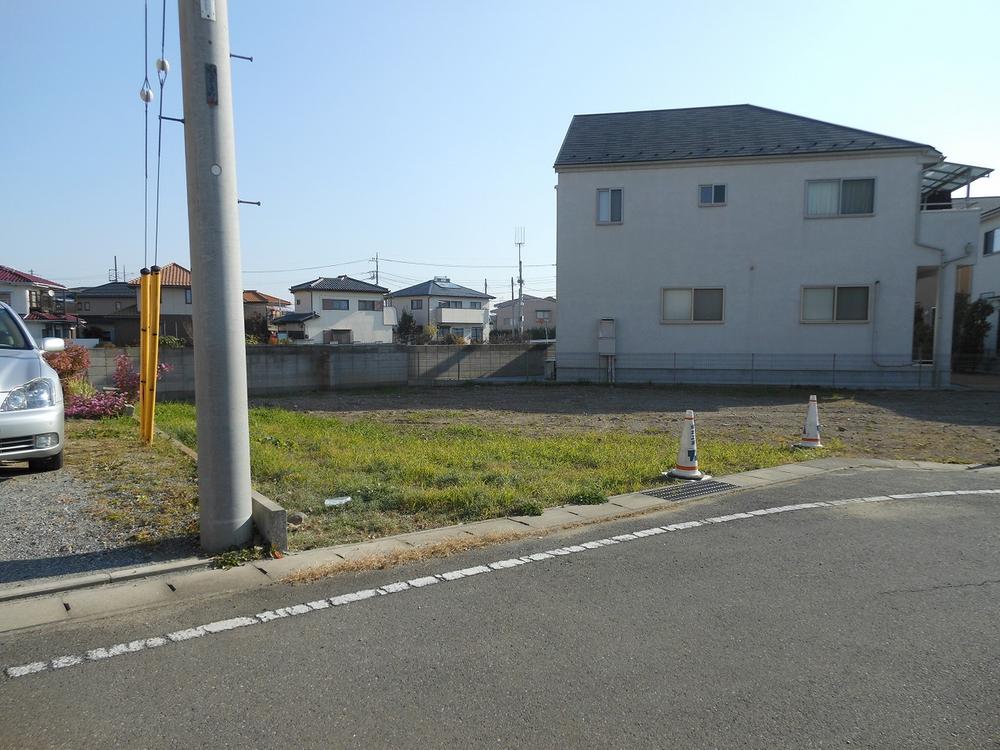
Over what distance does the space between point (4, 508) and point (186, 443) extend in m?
3.45

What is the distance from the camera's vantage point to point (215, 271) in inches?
177

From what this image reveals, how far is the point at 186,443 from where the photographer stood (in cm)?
888

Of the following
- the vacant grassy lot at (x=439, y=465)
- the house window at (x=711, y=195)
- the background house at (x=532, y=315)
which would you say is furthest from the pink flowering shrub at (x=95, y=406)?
the background house at (x=532, y=315)

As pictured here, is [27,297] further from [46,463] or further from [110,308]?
[46,463]

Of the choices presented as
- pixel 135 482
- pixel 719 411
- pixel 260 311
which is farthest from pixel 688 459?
pixel 260 311

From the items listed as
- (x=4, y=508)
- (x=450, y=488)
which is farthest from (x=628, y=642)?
(x=4, y=508)

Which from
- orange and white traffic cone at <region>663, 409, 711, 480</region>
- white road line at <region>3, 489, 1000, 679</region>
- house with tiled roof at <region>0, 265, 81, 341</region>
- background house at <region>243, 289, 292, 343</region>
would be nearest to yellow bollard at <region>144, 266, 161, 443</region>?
white road line at <region>3, 489, 1000, 679</region>

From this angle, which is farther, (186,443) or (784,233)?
(784,233)

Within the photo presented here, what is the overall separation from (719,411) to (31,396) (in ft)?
40.8

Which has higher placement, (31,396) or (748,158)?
(748,158)

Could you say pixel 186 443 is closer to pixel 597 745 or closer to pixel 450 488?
pixel 450 488

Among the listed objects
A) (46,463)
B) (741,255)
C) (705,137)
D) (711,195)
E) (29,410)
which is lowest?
(46,463)

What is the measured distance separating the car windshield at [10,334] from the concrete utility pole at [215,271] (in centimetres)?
343

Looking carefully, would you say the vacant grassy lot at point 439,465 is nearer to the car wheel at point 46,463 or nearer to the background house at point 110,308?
the car wheel at point 46,463
